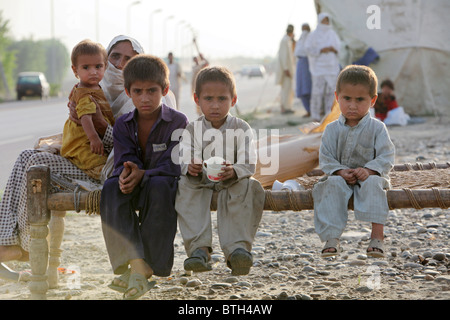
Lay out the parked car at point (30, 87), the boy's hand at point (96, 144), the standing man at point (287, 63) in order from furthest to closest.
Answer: the parked car at point (30, 87) < the standing man at point (287, 63) < the boy's hand at point (96, 144)

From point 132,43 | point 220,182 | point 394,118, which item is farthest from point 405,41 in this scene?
point 220,182

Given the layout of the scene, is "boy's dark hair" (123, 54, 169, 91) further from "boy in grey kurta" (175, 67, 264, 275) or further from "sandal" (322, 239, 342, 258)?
"sandal" (322, 239, 342, 258)

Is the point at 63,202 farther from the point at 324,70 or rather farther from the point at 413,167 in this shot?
the point at 324,70

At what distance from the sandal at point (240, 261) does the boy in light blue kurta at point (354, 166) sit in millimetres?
434

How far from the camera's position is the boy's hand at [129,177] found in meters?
3.38

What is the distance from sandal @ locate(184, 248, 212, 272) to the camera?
10.8ft

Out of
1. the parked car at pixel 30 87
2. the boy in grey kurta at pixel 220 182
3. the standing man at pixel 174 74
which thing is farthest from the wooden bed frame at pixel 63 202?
the parked car at pixel 30 87

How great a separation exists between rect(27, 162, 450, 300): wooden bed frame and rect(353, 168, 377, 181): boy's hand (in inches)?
6.0

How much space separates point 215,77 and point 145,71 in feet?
1.25

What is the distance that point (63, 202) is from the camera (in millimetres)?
3746

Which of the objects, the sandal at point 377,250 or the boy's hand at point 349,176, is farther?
the boy's hand at point 349,176

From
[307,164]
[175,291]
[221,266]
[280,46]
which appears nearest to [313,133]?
[307,164]

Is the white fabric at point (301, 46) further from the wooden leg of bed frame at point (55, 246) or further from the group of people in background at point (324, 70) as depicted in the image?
the wooden leg of bed frame at point (55, 246)
